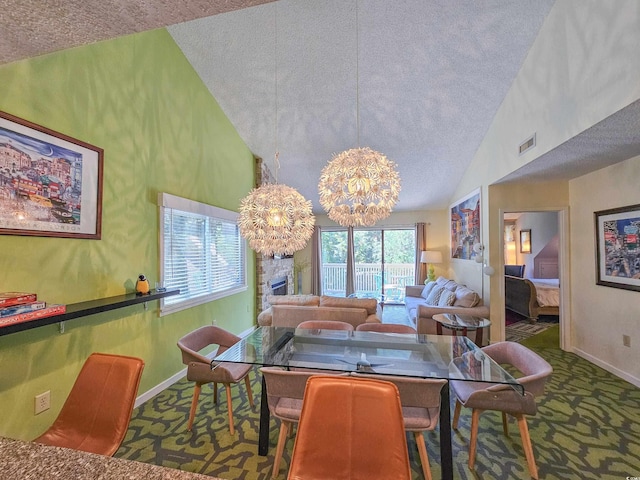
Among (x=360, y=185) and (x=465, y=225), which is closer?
(x=360, y=185)

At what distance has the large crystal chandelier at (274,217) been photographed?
3045 mm

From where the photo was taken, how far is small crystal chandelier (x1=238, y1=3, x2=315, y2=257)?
3045 millimetres

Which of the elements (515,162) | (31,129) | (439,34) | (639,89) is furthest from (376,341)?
(439,34)

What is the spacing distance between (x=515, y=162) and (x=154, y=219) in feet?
14.2

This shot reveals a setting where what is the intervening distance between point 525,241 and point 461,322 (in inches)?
237

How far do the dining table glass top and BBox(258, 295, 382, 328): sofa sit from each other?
0.74 m

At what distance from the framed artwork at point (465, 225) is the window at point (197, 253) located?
13.2 feet

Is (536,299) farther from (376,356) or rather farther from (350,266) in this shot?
(376,356)

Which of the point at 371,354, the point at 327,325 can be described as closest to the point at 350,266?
the point at 327,325

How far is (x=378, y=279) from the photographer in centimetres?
773

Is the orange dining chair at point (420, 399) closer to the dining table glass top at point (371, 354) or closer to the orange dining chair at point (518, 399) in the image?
the dining table glass top at point (371, 354)

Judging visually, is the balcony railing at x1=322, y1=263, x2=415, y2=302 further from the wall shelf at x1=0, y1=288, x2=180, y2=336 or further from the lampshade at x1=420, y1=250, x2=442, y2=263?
the wall shelf at x1=0, y1=288, x2=180, y2=336

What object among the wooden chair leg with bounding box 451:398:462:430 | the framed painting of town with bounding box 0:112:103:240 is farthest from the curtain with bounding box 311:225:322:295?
the framed painting of town with bounding box 0:112:103:240

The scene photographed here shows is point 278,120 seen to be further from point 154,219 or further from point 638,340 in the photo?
point 638,340
